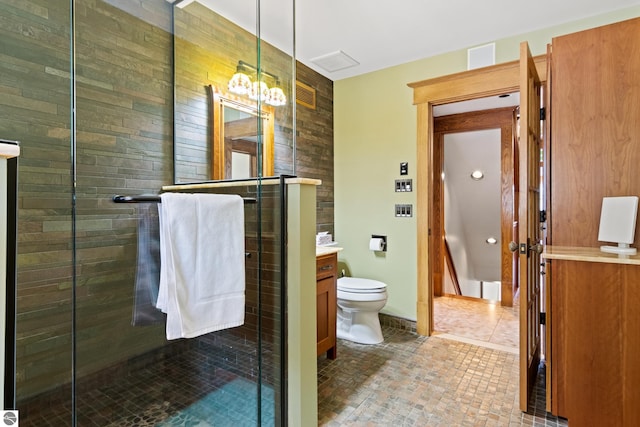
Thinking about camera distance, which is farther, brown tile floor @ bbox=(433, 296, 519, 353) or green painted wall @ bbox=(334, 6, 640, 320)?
green painted wall @ bbox=(334, 6, 640, 320)

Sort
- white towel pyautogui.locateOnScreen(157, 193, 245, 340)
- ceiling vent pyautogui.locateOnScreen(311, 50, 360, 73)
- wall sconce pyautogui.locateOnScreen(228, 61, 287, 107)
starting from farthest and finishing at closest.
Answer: ceiling vent pyautogui.locateOnScreen(311, 50, 360, 73)
wall sconce pyautogui.locateOnScreen(228, 61, 287, 107)
white towel pyautogui.locateOnScreen(157, 193, 245, 340)

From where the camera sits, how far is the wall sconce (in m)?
1.94

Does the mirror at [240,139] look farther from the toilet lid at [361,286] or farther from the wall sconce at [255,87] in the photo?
the toilet lid at [361,286]

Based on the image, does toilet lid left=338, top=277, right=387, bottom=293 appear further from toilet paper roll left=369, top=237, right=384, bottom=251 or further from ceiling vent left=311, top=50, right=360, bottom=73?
ceiling vent left=311, top=50, right=360, bottom=73

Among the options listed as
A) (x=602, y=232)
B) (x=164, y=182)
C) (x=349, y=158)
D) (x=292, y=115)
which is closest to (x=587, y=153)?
(x=602, y=232)

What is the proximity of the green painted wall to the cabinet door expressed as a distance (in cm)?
93

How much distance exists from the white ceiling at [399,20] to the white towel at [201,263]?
3.78 ft

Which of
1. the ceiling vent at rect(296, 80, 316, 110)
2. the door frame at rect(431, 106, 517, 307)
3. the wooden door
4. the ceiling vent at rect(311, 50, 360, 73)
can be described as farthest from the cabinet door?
the door frame at rect(431, 106, 517, 307)

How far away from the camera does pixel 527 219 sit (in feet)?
5.90

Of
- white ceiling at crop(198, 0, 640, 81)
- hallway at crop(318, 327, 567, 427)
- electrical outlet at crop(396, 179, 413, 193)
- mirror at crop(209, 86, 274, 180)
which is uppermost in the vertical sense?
white ceiling at crop(198, 0, 640, 81)

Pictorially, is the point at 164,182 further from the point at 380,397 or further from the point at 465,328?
the point at 465,328

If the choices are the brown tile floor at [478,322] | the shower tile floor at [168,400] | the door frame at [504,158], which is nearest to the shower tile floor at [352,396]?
the shower tile floor at [168,400]

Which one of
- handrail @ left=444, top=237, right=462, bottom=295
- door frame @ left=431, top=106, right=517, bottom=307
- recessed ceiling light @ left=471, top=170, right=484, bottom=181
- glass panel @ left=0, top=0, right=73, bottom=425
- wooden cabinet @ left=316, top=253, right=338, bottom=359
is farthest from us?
handrail @ left=444, top=237, right=462, bottom=295

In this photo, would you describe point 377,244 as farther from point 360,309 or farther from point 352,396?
point 352,396
